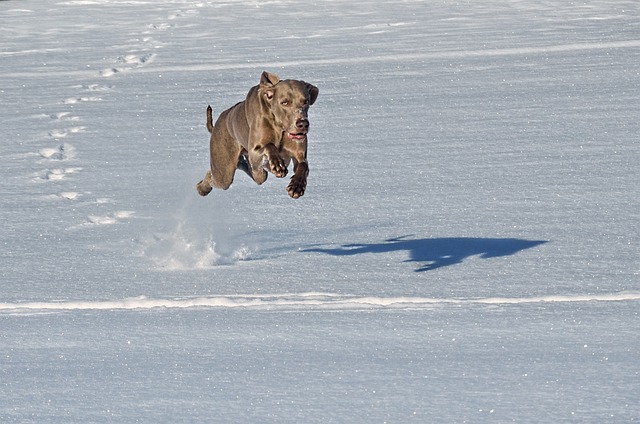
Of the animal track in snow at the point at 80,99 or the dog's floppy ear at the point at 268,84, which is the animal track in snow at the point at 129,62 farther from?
the dog's floppy ear at the point at 268,84

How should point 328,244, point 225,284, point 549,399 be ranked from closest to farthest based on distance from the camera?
point 549,399, point 225,284, point 328,244

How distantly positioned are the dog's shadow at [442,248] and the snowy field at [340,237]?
24mm

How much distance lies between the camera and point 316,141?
10.8 meters

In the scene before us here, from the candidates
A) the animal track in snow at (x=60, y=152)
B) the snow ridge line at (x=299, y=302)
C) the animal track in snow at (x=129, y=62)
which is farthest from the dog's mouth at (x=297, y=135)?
the animal track in snow at (x=129, y=62)

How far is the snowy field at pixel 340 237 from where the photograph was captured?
5.24 metres

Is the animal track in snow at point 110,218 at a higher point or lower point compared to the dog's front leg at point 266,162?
lower

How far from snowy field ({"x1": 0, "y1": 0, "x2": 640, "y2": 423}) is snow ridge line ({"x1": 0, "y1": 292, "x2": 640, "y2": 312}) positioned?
0.07 ft

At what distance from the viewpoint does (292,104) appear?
20.5 feet

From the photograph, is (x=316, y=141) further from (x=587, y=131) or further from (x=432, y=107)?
(x=587, y=131)

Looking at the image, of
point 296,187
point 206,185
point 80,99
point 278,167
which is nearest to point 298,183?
point 296,187

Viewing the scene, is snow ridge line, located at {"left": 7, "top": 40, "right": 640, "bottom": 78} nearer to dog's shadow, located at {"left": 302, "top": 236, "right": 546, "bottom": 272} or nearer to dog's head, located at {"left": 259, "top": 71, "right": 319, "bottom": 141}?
dog's shadow, located at {"left": 302, "top": 236, "right": 546, "bottom": 272}

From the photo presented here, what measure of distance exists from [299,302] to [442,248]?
4.47 feet

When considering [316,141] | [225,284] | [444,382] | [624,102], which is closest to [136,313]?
[225,284]

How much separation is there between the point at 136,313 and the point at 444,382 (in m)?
1.99
